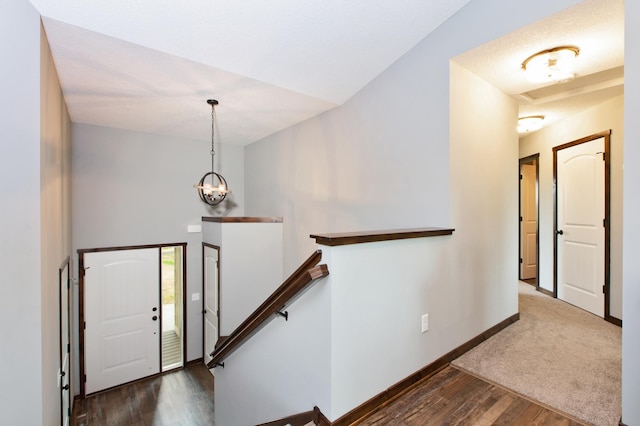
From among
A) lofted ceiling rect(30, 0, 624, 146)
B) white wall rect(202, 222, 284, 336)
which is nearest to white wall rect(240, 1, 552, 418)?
lofted ceiling rect(30, 0, 624, 146)

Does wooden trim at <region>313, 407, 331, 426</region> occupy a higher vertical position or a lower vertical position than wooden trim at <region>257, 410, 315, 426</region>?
higher

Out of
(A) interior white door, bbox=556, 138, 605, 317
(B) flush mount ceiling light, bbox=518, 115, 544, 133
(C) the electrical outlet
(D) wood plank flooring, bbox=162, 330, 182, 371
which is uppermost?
(B) flush mount ceiling light, bbox=518, 115, 544, 133

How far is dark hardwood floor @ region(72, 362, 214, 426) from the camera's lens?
4.12m

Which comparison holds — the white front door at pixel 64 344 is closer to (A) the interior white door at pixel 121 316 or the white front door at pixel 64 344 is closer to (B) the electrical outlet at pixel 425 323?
(A) the interior white door at pixel 121 316

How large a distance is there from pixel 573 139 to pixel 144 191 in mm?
6336

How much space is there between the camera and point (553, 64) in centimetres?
217

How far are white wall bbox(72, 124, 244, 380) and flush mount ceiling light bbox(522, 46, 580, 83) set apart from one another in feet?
15.9

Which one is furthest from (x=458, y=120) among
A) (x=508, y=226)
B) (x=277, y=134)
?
(x=277, y=134)

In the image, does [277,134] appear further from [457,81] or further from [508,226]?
[508,226]

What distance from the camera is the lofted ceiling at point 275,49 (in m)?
2.03

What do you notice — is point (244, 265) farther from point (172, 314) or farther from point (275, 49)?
point (172, 314)

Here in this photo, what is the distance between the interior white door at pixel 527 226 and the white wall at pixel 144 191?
5362 millimetres

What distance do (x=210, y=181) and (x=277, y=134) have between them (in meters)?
1.68

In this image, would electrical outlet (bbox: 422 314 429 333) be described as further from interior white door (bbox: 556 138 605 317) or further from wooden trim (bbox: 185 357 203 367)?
wooden trim (bbox: 185 357 203 367)
